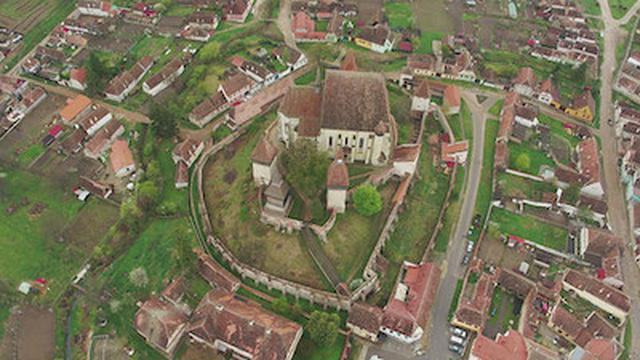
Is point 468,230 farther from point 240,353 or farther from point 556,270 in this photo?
point 240,353

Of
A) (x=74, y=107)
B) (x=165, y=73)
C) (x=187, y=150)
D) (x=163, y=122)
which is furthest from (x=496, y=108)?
(x=74, y=107)

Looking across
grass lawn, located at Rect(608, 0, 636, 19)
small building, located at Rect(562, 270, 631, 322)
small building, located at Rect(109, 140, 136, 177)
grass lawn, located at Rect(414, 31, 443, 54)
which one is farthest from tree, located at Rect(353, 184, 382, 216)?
grass lawn, located at Rect(608, 0, 636, 19)

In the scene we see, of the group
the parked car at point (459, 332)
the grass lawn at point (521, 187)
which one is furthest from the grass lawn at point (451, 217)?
the parked car at point (459, 332)

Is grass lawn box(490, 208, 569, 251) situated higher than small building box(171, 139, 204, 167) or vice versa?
grass lawn box(490, 208, 569, 251)

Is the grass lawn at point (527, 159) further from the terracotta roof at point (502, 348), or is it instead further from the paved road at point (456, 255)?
the terracotta roof at point (502, 348)

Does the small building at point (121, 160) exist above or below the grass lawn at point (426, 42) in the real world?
below

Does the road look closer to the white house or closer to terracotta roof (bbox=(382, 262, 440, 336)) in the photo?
terracotta roof (bbox=(382, 262, 440, 336))

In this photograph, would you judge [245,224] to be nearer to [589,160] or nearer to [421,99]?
[421,99]
